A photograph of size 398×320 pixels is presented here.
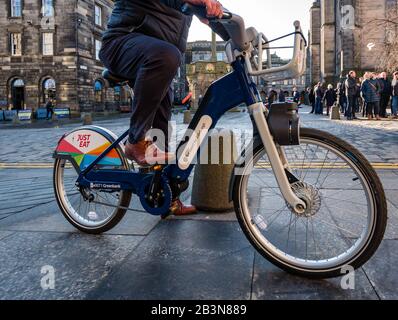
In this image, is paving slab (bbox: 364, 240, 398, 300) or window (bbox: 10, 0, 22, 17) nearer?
paving slab (bbox: 364, 240, 398, 300)

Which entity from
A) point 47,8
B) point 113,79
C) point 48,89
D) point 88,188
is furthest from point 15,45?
point 113,79

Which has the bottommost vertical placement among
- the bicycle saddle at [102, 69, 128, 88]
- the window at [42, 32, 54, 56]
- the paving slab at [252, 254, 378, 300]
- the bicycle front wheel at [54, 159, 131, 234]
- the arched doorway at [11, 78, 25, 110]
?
the paving slab at [252, 254, 378, 300]

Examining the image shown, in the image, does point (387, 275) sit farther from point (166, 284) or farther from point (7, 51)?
point (7, 51)

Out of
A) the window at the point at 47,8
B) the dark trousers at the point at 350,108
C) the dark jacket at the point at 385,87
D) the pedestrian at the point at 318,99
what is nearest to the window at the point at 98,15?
the window at the point at 47,8

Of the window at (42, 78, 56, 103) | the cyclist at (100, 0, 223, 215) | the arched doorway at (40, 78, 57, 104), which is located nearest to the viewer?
the cyclist at (100, 0, 223, 215)

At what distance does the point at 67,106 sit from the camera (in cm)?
3600

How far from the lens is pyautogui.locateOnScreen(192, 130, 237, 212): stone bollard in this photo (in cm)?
370

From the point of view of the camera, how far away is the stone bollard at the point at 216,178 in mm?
3701

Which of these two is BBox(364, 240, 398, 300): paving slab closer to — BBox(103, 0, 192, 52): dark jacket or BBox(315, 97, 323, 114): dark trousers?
BBox(103, 0, 192, 52): dark jacket

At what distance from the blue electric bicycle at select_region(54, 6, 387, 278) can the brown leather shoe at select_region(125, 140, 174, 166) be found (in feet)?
0.16

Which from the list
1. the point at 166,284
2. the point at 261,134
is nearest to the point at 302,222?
the point at 261,134

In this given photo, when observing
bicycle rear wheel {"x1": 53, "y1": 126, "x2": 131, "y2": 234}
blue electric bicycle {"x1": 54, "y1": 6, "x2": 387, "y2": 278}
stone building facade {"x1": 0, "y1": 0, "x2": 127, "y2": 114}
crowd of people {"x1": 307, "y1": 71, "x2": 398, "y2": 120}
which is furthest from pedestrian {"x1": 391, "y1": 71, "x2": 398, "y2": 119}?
stone building facade {"x1": 0, "y1": 0, "x2": 127, "y2": 114}

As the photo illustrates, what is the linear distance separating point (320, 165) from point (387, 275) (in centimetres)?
81

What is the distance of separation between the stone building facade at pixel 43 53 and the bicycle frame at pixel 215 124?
34712mm
